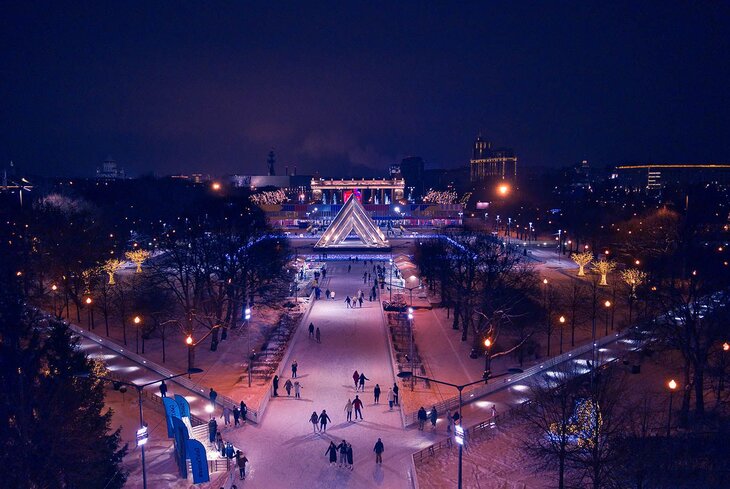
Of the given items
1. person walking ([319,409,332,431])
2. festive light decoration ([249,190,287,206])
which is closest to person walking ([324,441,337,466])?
person walking ([319,409,332,431])

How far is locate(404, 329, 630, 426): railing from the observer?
18.2 metres

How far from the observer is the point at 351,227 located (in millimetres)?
56625

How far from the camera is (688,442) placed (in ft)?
48.5

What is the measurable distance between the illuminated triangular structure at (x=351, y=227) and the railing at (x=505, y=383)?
3357 cm

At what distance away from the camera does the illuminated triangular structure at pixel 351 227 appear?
2194 inches

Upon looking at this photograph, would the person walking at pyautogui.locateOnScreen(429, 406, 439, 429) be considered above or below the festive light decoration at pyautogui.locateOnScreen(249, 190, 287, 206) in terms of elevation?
below

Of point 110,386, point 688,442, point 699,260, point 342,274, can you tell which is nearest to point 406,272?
point 342,274

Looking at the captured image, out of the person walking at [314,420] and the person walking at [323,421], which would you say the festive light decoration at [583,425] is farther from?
the person walking at [314,420]

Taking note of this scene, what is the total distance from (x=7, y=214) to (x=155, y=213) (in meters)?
30.8

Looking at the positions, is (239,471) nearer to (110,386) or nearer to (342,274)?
(110,386)

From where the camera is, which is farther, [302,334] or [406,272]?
[406,272]

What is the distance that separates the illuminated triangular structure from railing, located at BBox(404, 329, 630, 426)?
3357 centimetres

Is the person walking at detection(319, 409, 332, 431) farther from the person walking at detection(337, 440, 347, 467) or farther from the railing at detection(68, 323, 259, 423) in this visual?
the railing at detection(68, 323, 259, 423)

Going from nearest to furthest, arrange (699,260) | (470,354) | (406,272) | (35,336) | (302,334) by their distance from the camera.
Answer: (35,336) < (470,354) < (302,334) < (699,260) < (406,272)
